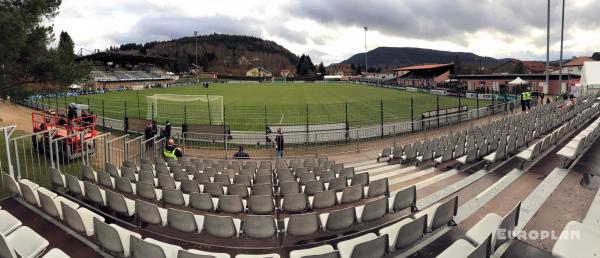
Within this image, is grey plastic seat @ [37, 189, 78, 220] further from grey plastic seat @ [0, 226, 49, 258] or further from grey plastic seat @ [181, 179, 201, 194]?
grey plastic seat @ [181, 179, 201, 194]

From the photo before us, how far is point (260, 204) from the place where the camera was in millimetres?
6594

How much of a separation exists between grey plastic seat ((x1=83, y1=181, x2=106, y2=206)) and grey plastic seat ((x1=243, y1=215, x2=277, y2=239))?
315cm

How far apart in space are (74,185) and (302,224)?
5.10m

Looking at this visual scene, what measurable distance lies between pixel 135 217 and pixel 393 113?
28.4 m

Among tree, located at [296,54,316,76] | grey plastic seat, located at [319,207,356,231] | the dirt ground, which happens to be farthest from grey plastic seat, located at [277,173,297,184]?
tree, located at [296,54,316,76]

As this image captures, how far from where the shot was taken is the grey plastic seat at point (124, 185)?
762cm

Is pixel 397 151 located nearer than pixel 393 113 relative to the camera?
Yes

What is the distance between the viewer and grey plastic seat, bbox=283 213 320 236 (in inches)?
212

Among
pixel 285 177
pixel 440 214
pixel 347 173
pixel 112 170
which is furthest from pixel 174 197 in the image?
pixel 440 214

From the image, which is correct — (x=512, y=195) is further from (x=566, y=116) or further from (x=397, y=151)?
(x=566, y=116)

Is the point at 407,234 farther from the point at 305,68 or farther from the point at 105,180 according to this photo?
the point at 305,68

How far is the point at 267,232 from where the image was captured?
547 cm

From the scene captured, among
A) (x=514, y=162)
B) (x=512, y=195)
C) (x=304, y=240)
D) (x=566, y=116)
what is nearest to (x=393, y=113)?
(x=566, y=116)

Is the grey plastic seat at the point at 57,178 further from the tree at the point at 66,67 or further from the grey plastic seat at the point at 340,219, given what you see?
the tree at the point at 66,67
